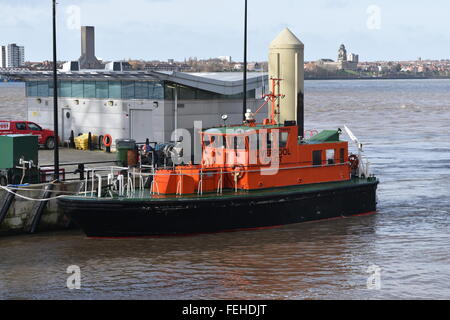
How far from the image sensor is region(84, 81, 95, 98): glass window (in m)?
35.9

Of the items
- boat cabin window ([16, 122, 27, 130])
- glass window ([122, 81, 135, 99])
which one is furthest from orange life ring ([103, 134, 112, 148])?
boat cabin window ([16, 122, 27, 130])

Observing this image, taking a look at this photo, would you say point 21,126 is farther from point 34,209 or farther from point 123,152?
point 34,209

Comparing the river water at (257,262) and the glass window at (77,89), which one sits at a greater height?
the glass window at (77,89)

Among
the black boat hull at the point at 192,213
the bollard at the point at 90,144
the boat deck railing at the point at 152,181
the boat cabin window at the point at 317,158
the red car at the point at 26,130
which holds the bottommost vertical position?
the black boat hull at the point at 192,213

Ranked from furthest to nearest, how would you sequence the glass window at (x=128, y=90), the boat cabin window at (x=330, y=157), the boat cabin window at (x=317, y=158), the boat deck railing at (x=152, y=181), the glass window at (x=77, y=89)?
1. the glass window at (x=77, y=89)
2. the glass window at (x=128, y=90)
3. the boat cabin window at (x=330, y=157)
4. the boat cabin window at (x=317, y=158)
5. the boat deck railing at (x=152, y=181)

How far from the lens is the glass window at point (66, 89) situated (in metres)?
37.2

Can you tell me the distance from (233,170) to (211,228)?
191 cm

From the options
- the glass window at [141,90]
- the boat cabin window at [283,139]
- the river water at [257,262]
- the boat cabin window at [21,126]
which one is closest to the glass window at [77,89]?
the boat cabin window at [21,126]

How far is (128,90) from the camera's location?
1344 inches

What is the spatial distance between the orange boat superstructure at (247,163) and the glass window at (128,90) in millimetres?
10133

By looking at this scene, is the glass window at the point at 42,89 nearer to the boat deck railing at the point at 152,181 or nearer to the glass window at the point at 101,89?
the glass window at the point at 101,89

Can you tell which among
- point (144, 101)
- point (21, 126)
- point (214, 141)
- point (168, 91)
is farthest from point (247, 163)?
point (21, 126)

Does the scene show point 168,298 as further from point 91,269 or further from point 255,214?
point 255,214

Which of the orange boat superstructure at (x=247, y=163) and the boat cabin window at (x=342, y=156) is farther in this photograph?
the boat cabin window at (x=342, y=156)
